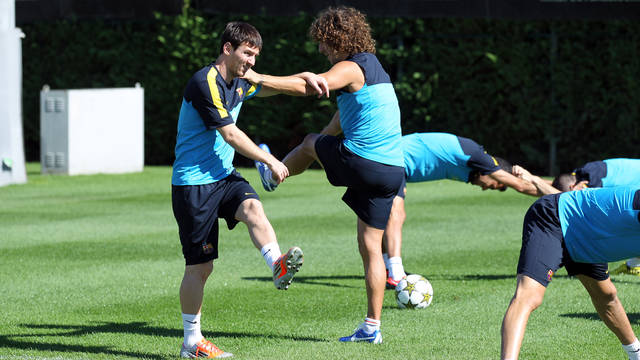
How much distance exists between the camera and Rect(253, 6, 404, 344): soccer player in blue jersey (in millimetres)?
6750

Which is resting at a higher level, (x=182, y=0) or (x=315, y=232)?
(x=182, y=0)

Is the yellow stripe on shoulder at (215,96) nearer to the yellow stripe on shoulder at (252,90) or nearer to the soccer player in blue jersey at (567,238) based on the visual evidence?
the yellow stripe on shoulder at (252,90)

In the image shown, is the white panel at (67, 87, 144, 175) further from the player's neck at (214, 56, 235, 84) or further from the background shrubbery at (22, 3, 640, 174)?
the player's neck at (214, 56, 235, 84)

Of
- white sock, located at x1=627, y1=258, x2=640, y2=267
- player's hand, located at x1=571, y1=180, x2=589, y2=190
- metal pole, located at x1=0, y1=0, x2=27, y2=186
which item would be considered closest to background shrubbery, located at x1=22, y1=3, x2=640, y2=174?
metal pole, located at x1=0, y1=0, x2=27, y2=186

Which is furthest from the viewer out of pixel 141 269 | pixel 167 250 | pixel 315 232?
pixel 315 232

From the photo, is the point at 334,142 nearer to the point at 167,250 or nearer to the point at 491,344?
the point at 491,344

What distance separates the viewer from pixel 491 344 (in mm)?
6836

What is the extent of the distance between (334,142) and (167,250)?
4845 millimetres

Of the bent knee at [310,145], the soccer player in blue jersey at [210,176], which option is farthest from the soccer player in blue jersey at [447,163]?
the soccer player in blue jersey at [210,176]

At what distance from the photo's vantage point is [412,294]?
812 cm

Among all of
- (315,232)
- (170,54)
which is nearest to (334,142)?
(315,232)

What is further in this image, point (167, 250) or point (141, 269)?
point (167, 250)

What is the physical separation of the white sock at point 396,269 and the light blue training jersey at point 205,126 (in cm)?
290

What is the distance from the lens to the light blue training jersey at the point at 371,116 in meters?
6.74
